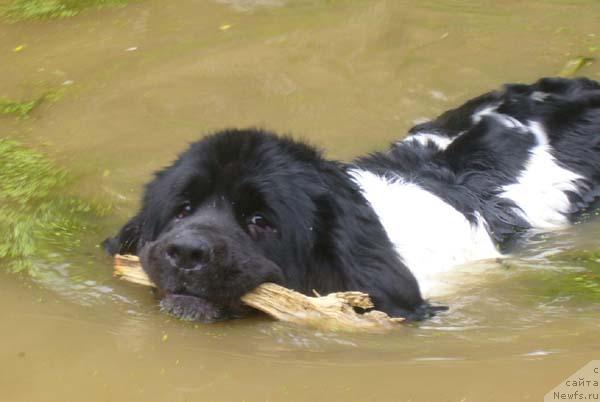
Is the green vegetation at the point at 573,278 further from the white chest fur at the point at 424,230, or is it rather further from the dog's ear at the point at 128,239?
the dog's ear at the point at 128,239

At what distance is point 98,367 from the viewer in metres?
3.68

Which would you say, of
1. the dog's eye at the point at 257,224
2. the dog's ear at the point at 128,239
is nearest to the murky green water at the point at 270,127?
the dog's ear at the point at 128,239

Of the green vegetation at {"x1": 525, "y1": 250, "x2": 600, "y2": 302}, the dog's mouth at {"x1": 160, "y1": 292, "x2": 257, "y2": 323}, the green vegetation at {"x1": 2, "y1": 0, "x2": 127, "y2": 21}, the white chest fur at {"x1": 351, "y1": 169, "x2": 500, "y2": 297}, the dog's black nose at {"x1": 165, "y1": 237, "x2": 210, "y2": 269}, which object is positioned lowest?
the green vegetation at {"x1": 525, "y1": 250, "x2": 600, "y2": 302}

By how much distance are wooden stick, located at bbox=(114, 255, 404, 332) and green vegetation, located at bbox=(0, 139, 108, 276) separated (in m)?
1.20

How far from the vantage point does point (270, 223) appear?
430cm

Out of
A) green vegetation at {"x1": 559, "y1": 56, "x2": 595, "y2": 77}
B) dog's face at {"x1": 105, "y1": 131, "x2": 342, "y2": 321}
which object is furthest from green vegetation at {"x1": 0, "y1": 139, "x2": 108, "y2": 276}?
green vegetation at {"x1": 559, "y1": 56, "x2": 595, "y2": 77}

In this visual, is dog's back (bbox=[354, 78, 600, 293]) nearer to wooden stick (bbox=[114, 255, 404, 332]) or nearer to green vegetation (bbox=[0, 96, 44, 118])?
wooden stick (bbox=[114, 255, 404, 332])

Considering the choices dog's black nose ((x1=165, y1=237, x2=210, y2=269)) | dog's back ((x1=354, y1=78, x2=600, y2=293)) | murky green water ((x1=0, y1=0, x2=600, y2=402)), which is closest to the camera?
murky green water ((x1=0, y1=0, x2=600, y2=402))

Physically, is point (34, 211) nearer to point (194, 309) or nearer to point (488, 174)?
point (194, 309)

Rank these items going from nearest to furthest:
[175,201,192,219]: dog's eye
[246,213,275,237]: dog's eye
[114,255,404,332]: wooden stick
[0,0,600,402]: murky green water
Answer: [0,0,600,402]: murky green water → [114,255,404,332]: wooden stick → [246,213,275,237]: dog's eye → [175,201,192,219]: dog's eye

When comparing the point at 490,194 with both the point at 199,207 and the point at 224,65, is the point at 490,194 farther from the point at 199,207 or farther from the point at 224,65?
the point at 224,65

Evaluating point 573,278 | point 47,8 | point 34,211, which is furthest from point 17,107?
point 573,278

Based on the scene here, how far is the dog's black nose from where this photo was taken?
3914mm

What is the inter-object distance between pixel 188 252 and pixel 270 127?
2.75 m
